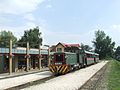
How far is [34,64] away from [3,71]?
13.7m

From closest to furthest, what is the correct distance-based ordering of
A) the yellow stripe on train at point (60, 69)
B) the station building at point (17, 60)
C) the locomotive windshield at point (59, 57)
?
the yellow stripe on train at point (60, 69) → the locomotive windshield at point (59, 57) → the station building at point (17, 60)

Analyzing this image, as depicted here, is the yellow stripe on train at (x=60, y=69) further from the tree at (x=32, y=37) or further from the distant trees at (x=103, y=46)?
the distant trees at (x=103, y=46)


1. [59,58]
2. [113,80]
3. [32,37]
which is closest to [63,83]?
[113,80]

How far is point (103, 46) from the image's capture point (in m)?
163

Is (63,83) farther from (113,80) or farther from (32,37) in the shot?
(32,37)

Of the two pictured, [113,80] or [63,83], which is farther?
[113,80]

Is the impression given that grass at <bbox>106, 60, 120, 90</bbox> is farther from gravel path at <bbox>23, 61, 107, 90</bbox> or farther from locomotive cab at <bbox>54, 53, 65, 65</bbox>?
locomotive cab at <bbox>54, 53, 65, 65</bbox>

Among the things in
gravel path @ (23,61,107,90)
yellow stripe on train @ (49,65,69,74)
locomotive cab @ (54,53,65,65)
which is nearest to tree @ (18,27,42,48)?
locomotive cab @ (54,53,65,65)

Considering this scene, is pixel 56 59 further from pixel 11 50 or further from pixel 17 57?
pixel 17 57

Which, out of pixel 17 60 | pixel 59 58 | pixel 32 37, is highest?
pixel 32 37

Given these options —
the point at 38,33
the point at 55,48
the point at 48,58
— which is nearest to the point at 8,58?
the point at 48,58

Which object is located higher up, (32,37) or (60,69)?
(32,37)

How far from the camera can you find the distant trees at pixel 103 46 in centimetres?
16062

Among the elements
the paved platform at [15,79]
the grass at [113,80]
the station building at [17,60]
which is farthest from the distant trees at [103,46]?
the paved platform at [15,79]
